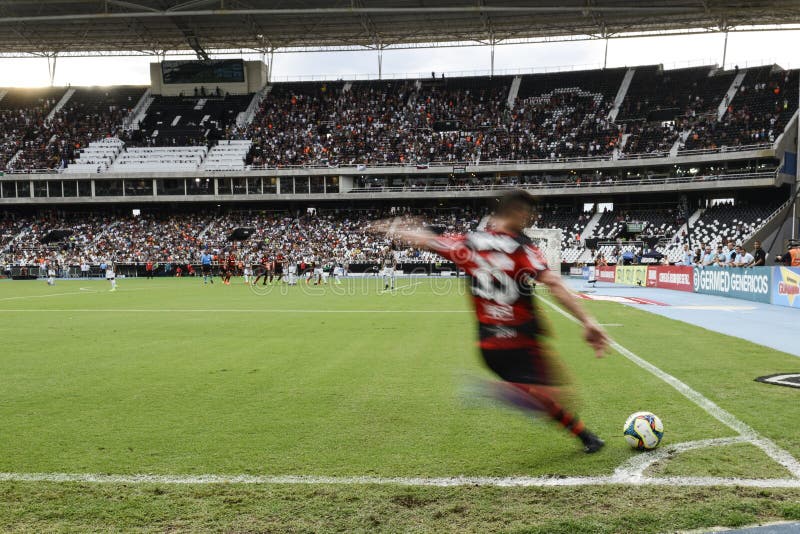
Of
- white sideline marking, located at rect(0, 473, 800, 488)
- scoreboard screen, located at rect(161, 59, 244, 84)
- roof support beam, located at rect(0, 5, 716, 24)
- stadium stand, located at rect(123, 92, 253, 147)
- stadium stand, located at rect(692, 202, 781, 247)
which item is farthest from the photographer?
scoreboard screen, located at rect(161, 59, 244, 84)

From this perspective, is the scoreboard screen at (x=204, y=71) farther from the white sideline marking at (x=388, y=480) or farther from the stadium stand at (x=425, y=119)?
the white sideline marking at (x=388, y=480)

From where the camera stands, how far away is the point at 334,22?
176 feet

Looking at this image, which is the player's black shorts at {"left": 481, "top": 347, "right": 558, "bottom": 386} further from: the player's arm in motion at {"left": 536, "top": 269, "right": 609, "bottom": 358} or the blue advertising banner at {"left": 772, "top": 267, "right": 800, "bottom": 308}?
the blue advertising banner at {"left": 772, "top": 267, "right": 800, "bottom": 308}

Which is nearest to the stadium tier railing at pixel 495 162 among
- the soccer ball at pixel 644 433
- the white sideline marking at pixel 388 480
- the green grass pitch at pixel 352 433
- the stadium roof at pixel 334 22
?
the stadium roof at pixel 334 22

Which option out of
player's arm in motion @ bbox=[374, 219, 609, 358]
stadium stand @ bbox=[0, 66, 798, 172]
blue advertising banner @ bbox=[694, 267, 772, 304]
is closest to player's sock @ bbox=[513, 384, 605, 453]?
player's arm in motion @ bbox=[374, 219, 609, 358]

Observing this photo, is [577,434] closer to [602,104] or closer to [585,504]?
[585,504]

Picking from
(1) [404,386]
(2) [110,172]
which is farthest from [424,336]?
(2) [110,172]

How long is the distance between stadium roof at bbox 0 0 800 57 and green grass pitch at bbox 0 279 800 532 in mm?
41677

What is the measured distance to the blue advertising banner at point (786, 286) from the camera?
1794cm

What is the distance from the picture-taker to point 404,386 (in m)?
7.14

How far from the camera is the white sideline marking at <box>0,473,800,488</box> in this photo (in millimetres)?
3990

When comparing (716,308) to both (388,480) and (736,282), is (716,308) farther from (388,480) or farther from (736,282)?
(388,480)

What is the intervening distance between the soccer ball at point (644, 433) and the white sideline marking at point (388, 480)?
1.91 feet

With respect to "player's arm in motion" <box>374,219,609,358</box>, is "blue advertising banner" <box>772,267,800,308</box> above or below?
below
